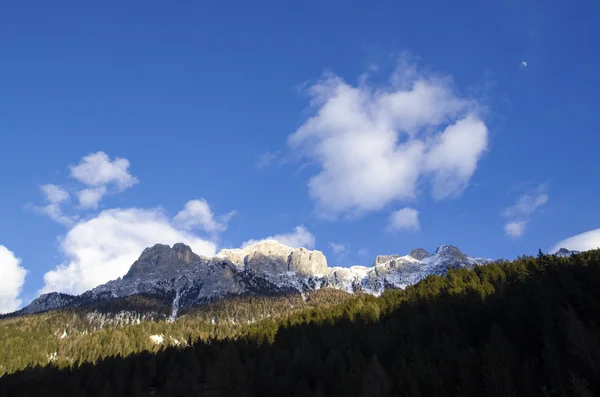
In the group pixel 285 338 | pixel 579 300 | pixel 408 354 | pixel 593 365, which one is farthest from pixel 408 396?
pixel 285 338

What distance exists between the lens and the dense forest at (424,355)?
156 feet

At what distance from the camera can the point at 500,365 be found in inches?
1891

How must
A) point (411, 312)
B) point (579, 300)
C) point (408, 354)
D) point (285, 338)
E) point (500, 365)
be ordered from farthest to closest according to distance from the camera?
1. point (285, 338)
2. point (411, 312)
3. point (408, 354)
4. point (579, 300)
5. point (500, 365)

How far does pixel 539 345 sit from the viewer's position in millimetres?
64062

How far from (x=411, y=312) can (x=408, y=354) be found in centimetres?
2936

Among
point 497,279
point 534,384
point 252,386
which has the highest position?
point 497,279

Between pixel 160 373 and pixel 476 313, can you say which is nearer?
pixel 476 313

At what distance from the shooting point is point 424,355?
2601 inches

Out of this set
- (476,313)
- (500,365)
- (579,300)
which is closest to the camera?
(500,365)

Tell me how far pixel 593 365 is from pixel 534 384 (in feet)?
21.5

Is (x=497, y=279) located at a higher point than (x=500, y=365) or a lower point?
higher

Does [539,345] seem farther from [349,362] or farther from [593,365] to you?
[349,362]

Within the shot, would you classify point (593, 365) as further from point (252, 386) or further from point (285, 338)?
point (285, 338)

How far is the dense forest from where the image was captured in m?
47.6
